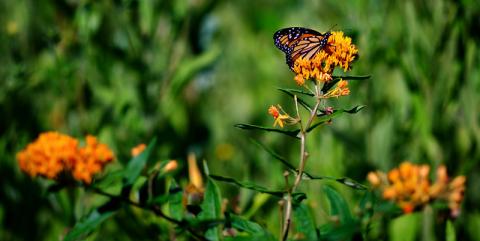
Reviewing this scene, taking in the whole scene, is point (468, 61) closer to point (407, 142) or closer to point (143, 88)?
point (407, 142)

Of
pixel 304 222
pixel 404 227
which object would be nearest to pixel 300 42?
pixel 304 222

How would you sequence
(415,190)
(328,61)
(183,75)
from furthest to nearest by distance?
(183,75)
(415,190)
(328,61)

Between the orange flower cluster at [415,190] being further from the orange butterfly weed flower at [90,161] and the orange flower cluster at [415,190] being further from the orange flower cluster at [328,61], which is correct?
the orange butterfly weed flower at [90,161]

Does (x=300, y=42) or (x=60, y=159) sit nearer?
(x=300, y=42)

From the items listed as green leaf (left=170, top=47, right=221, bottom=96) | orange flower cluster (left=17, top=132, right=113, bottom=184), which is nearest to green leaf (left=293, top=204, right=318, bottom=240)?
orange flower cluster (left=17, top=132, right=113, bottom=184)

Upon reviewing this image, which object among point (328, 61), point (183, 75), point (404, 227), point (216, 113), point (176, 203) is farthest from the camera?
point (216, 113)

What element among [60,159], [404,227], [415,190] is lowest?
[404,227]

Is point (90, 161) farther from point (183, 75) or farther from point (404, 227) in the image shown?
point (183, 75)
